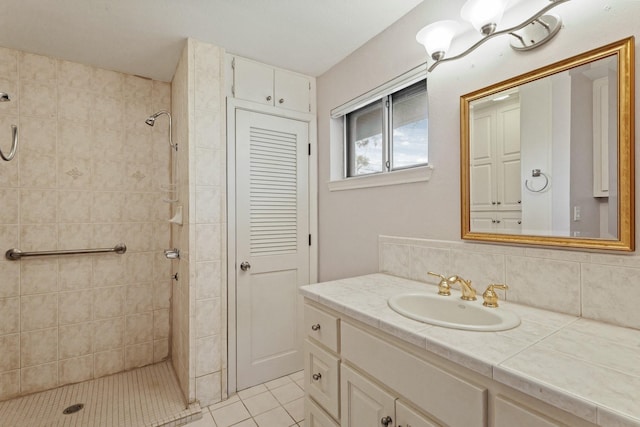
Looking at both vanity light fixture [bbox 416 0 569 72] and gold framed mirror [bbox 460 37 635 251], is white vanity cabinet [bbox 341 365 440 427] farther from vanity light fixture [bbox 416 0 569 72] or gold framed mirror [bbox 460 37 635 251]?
vanity light fixture [bbox 416 0 569 72]

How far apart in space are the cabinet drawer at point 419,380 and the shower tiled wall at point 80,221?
2.01 metres

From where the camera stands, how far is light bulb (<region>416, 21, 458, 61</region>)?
4.46 ft

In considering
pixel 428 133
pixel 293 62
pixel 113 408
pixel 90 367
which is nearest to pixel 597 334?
pixel 428 133

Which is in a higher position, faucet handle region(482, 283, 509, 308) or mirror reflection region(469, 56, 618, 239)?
mirror reflection region(469, 56, 618, 239)

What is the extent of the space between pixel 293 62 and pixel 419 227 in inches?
60.3

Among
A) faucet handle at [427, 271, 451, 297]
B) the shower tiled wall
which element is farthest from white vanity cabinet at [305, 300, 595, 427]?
the shower tiled wall

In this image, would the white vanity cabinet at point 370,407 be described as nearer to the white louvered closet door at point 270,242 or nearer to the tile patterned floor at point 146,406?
the tile patterned floor at point 146,406

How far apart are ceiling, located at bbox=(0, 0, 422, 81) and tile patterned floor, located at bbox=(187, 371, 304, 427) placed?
2363mm

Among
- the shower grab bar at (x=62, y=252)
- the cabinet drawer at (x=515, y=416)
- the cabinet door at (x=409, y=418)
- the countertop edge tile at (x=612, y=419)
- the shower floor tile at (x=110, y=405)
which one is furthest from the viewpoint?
the shower grab bar at (x=62, y=252)

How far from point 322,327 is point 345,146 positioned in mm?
1468

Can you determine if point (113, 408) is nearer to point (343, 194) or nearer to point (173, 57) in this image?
point (343, 194)

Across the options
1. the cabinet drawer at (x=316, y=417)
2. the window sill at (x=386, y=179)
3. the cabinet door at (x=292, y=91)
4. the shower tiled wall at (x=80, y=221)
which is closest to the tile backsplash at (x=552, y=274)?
the window sill at (x=386, y=179)

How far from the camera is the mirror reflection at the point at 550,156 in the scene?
1009 mm

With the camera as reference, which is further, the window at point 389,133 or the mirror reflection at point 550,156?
the window at point 389,133
